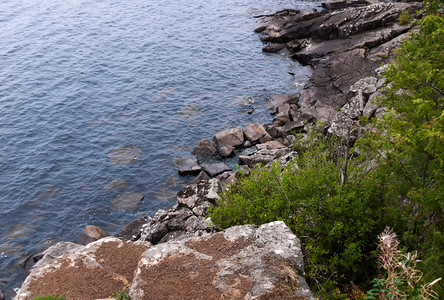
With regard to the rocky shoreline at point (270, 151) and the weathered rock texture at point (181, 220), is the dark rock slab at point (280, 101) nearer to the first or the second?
the rocky shoreline at point (270, 151)

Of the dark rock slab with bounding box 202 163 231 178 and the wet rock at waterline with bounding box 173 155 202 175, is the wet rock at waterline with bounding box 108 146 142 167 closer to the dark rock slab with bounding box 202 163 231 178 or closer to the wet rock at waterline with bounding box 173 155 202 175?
the wet rock at waterline with bounding box 173 155 202 175

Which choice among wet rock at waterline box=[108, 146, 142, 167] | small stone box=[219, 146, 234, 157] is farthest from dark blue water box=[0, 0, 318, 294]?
small stone box=[219, 146, 234, 157]

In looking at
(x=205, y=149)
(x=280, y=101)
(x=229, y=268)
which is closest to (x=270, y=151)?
(x=205, y=149)

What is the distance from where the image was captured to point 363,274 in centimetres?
1548

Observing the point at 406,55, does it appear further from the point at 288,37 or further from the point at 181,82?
the point at 288,37

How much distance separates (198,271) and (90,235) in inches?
635

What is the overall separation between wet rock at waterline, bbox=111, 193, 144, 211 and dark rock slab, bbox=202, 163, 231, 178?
6.00m

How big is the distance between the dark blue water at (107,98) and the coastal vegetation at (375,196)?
597 inches

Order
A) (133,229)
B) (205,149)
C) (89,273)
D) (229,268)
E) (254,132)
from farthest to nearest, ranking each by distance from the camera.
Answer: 1. (254,132)
2. (205,149)
3. (133,229)
4. (89,273)
5. (229,268)

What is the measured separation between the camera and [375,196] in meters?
15.6

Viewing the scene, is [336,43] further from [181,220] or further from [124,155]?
[181,220]

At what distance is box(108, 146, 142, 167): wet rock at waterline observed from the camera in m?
34.3

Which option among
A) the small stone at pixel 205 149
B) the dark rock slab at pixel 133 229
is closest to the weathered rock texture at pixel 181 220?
the dark rock slab at pixel 133 229

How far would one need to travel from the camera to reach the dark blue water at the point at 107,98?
98.1 ft
